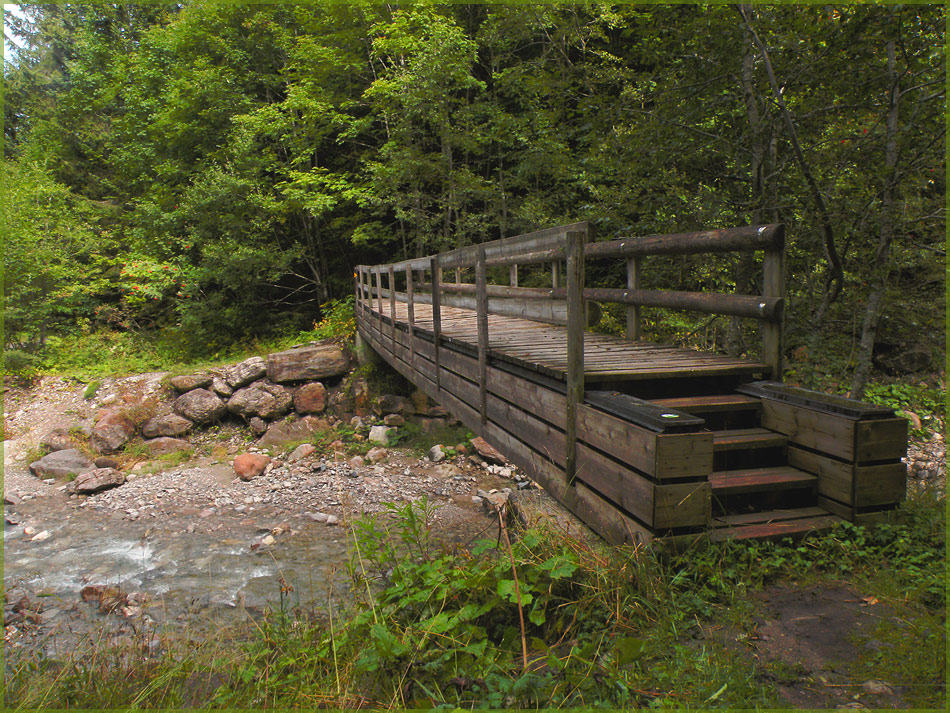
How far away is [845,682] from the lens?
1962 mm

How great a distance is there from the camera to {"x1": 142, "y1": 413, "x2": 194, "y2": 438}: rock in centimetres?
1179

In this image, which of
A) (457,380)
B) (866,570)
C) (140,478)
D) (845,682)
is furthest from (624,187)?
(140,478)

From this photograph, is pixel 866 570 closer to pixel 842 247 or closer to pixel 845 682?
pixel 845 682

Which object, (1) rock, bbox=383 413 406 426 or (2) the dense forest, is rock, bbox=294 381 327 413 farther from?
(2) the dense forest

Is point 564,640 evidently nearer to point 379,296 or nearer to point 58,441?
point 379,296

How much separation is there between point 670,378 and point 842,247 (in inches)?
103

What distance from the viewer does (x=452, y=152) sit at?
1455 cm

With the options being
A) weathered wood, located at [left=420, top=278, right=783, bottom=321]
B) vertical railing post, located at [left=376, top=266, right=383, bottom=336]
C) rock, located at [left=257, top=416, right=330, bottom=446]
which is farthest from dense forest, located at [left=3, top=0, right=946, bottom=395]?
rock, located at [left=257, top=416, right=330, bottom=446]

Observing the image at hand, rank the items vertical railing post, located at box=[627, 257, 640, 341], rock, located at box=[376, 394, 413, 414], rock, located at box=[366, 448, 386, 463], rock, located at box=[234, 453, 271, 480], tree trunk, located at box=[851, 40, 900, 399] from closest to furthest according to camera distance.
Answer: tree trunk, located at box=[851, 40, 900, 399]
vertical railing post, located at box=[627, 257, 640, 341]
rock, located at box=[234, 453, 271, 480]
rock, located at box=[366, 448, 386, 463]
rock, located at box=[376, 394, 413, 414]

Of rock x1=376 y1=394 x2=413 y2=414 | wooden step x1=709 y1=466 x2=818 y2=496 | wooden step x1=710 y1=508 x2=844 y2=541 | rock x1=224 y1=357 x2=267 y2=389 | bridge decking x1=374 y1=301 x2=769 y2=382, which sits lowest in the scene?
rock x1=376 y1=394 x2=413 y2=414

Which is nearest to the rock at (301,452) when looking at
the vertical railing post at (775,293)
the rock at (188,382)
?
the rock at (188,382)

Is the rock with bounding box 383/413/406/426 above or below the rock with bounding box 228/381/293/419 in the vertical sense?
below

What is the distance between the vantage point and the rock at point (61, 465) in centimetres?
1023

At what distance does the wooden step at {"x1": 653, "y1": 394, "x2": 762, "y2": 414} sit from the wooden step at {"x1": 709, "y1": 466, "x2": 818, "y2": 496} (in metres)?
0.41
